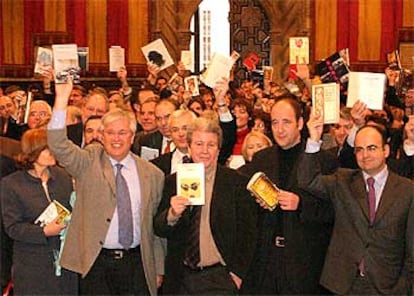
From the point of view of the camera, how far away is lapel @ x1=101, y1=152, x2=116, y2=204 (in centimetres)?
527

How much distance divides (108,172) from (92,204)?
22 cm

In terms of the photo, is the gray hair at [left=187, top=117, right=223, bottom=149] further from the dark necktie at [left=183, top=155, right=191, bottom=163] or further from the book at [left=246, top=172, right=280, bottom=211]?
the book at [left=246, top=172, right=280, bottom=211]

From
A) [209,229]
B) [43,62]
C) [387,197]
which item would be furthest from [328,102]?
[43,62]

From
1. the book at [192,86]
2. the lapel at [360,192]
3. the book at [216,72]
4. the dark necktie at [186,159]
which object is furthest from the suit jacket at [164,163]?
the book at [192,86]

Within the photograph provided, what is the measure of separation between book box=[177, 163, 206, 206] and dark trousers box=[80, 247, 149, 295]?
45 centimetres

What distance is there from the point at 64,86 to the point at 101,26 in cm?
1021

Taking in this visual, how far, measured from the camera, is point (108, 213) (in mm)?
5203

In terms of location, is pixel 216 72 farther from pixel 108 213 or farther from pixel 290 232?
pixel 108 213

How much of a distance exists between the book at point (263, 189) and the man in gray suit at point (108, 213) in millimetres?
588

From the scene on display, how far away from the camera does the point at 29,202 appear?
5.49 metres

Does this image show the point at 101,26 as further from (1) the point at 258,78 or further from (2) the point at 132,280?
(2) the point at 132,280

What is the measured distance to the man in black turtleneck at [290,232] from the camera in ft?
17.8

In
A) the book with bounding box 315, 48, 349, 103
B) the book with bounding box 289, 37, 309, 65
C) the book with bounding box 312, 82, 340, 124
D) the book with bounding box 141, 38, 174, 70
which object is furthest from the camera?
the book with bounding box 141, 38, 174, 70

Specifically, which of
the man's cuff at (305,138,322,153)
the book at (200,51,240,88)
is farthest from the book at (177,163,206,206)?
the book at (200,51,240,88)
